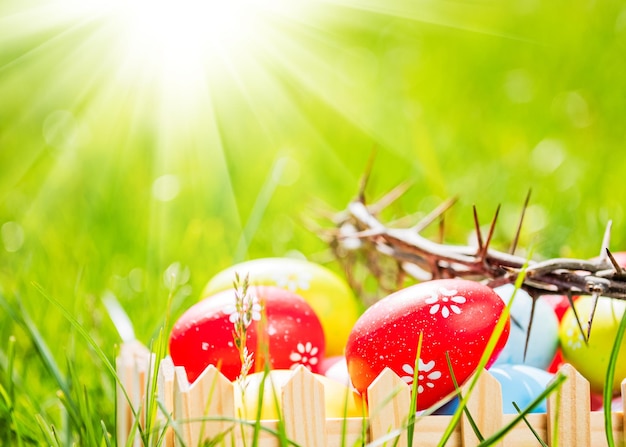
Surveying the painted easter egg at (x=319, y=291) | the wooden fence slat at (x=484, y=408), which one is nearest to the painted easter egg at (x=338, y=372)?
the painted easter egg at (x=319, y=291)

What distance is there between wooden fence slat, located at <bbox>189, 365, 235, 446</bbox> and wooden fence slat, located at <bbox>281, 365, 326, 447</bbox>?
68mm

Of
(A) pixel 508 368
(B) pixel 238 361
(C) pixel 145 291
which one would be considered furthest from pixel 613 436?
(C) pixel 145 291

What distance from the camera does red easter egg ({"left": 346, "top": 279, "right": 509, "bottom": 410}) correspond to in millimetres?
934

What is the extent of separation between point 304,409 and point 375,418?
0.09 m

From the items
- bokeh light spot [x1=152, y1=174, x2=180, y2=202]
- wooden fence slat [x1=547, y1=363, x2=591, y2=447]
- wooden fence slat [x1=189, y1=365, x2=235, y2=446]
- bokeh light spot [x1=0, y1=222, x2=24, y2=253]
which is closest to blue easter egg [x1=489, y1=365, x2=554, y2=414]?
wooden fence slat [x1=547, y1=363, x2=591, y2=447]

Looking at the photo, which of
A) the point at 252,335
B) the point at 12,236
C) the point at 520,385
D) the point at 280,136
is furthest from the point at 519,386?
the point at 280,136

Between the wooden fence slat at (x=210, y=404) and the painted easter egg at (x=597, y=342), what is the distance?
0.55 m

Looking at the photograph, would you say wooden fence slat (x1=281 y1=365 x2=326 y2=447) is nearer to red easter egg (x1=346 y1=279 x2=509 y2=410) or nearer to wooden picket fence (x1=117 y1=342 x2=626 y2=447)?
wooden picket fence (x1=117 y1=342 x2=626 y2=447)

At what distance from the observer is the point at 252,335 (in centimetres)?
108

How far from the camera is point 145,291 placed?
1.82 meters

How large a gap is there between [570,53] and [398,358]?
10.8ft

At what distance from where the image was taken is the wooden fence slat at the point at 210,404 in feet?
2.77

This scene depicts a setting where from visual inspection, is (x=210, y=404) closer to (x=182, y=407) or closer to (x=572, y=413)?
(x=182, y=407)

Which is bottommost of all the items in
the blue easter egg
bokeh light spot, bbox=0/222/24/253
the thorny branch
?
the blue easter egg
